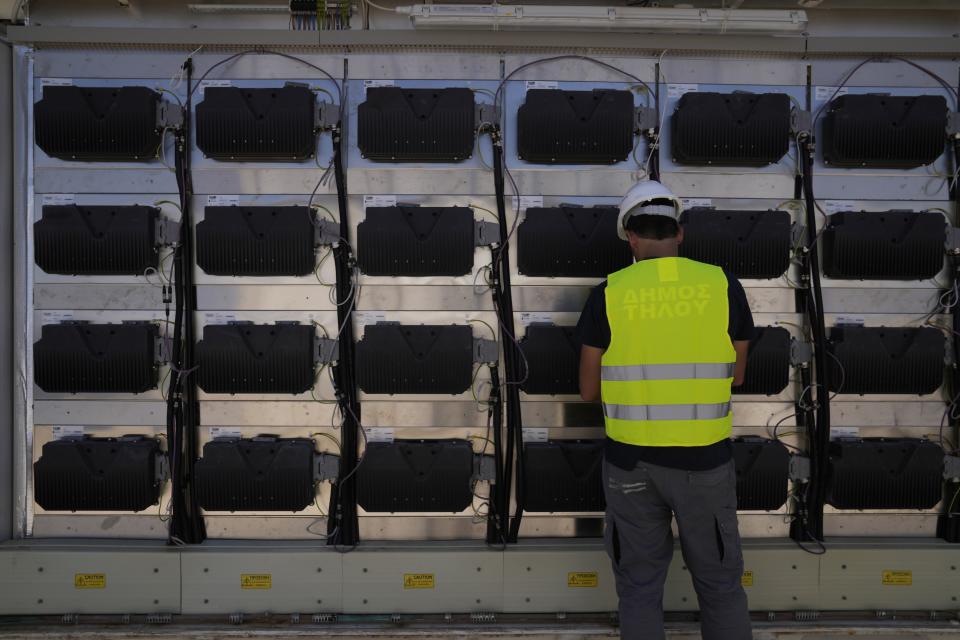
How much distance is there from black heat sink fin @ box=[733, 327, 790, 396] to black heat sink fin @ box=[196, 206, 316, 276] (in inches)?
87.0

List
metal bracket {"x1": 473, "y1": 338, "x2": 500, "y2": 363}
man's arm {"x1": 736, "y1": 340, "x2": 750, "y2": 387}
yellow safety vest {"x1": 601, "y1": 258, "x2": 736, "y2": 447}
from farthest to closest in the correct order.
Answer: metal bracket {"x1": 473, "y1": 338, "x2": 500, "y2": 363} → man's arm {"x1": 736, "y1": 340, "x2": 750, "y2": 387} → yellow safety vest {"x1": 601, "y1": 258, "x2": 736, "y2": 447}

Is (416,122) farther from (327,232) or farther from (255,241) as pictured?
(255,241)

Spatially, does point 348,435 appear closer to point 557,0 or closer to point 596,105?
point 596,105

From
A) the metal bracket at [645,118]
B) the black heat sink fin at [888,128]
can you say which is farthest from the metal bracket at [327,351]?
the black heat sink fin at [888,128]

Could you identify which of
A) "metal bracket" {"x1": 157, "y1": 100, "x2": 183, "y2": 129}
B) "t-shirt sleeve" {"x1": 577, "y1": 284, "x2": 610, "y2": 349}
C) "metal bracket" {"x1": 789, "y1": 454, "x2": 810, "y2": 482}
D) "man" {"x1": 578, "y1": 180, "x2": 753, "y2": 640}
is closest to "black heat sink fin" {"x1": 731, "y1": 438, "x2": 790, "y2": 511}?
"metal bracket" {"x1": 789, "y1": 454, "x2": 810, "y2": 482}

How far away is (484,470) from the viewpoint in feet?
9.35

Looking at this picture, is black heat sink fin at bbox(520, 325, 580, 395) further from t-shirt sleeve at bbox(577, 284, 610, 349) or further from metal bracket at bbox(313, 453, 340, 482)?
metal bracket at bbox(313, 453, 340, 482)

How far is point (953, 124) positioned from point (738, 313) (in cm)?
186

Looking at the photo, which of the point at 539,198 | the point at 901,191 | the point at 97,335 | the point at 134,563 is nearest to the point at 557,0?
the point at 539,198

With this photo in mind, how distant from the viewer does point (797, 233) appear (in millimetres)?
2918

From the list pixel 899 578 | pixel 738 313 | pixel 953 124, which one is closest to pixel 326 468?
pixel 738 313

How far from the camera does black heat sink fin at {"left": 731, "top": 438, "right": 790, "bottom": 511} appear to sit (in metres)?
2.78

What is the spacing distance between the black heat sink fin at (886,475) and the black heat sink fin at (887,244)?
34.1 inches

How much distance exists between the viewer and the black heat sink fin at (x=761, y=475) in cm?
278
